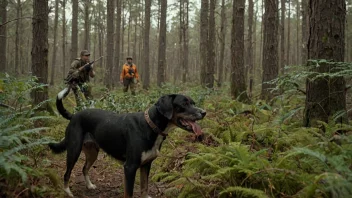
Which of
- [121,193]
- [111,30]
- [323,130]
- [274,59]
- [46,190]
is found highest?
[111,30]

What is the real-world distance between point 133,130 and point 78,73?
23.5ft

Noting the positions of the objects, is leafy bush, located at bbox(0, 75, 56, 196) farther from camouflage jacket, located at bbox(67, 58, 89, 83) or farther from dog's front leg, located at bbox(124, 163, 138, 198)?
camouflage jacket, located at bbox(67, 58, 89, 83)

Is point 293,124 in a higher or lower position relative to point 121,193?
higher

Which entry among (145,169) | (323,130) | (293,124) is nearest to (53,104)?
(145,169)

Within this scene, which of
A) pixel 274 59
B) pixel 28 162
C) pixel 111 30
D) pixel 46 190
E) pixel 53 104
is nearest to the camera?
pixel 46 190

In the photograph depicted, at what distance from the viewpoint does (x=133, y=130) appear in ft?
13.6

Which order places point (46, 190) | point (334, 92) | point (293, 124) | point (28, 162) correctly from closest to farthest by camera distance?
point (46, 190) → point (28, 162) → point (334, 92) → point (293, 124)

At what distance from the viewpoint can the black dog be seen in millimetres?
4047

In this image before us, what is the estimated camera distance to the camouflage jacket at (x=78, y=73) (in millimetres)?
10499

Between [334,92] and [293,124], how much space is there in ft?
3.68

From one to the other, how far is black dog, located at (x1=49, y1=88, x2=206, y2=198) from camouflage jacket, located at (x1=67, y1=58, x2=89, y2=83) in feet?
20.1

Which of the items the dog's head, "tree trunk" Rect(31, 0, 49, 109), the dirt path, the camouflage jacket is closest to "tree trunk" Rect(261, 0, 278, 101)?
the camouflage jacket

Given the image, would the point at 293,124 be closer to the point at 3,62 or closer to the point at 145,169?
the point at 145,169

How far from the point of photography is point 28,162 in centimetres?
434
